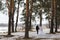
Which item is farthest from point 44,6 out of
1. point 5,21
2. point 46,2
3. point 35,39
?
point 5,21

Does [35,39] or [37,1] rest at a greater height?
[37,1]

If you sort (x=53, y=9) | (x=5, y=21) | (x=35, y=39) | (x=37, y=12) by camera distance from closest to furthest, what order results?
(x=35, y=39) → (x=53, y=9) → (x=37, y=12) → (x=5, y=21)

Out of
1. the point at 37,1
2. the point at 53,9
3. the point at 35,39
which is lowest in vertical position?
the point at 35,39

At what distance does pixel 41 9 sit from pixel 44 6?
5.00 ft

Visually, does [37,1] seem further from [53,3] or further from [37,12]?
[53,3]

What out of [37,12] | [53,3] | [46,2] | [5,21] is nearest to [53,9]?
[53,3]

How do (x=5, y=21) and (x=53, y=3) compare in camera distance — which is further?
(x=5, y=21)

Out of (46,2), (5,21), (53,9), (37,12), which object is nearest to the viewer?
(53,9)

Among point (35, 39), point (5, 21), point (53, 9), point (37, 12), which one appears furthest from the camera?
point (5, 21)

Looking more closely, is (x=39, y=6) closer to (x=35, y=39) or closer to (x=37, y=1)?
(x=37, y=1)

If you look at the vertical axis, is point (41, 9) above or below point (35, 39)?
above

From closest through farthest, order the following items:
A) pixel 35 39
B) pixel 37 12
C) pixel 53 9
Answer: pixel 35 39 → pixel 53 9 → pixel 37 12

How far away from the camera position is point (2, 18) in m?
77.0

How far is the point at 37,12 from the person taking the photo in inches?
1726
